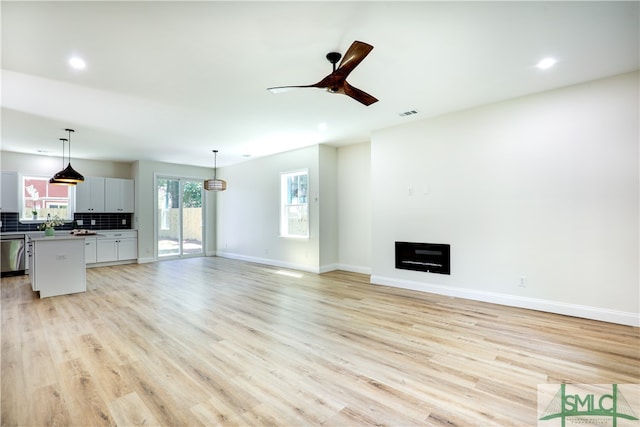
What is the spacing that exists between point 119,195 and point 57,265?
11.5 feet

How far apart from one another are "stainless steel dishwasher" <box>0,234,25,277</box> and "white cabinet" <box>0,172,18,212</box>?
0.68 m

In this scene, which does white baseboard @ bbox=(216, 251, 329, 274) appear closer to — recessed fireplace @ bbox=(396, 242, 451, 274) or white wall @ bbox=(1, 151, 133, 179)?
recessed fireplace @ bbox=(396, 242, 451, 274)

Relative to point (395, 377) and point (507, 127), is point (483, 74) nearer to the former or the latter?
point (507, 127)

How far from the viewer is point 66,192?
725 centimetres

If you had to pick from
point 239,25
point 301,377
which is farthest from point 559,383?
point 239,25

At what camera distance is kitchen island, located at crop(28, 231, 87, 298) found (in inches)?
179

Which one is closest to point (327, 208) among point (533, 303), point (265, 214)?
point (265, 214)

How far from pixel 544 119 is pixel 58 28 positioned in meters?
5.12

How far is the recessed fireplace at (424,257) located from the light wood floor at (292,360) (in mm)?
542

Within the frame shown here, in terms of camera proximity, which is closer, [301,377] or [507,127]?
[301,377]

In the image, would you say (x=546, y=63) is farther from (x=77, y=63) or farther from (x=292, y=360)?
(x=77, y=63)

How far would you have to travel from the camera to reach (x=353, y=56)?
228 centimetres

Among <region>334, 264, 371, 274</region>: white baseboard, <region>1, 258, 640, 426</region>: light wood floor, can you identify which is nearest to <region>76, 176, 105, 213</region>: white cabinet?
<region>1, 258, 640, 426</region>: light wood floor

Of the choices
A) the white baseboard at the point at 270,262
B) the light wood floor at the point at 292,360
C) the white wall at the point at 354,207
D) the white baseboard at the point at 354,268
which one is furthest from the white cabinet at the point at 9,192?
the white baseboard at the point at 354,268
